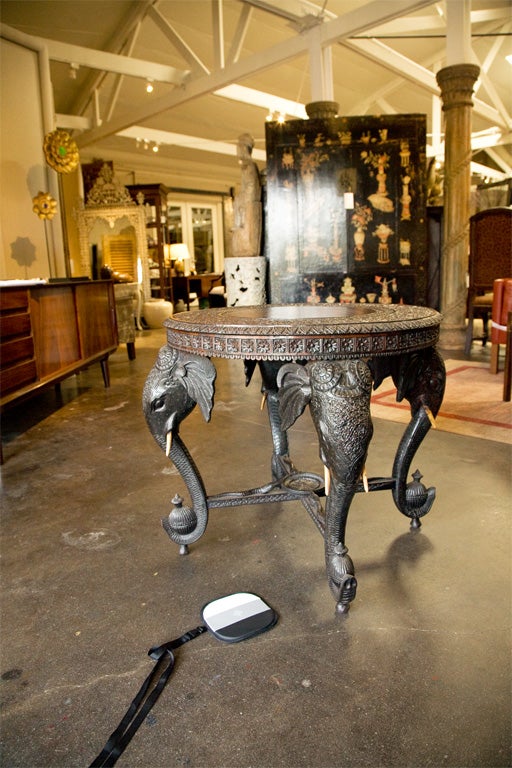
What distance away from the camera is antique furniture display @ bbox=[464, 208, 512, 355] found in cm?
502

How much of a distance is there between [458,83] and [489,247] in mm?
1968

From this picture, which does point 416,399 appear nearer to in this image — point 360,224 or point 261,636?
point 261,636

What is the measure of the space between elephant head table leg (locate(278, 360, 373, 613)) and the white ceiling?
5288 millimetres

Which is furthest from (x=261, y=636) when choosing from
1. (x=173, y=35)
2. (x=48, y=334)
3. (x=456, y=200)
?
(x=173, y=35)

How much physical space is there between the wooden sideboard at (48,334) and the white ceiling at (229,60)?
A: 3.75 meters

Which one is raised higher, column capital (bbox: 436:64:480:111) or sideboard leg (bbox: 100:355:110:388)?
column capital (bbox: 436:64:480:111)

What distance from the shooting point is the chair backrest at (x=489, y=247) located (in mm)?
5018

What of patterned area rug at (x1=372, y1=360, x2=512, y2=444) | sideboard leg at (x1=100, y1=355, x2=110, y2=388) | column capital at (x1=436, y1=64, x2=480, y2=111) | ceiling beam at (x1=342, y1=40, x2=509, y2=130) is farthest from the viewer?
ceiling beam at (x1=342, y1=40, x2=509, y2=130)

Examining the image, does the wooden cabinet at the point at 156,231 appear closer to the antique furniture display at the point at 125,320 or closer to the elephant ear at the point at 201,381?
the antique furniture display at the point at 125,320

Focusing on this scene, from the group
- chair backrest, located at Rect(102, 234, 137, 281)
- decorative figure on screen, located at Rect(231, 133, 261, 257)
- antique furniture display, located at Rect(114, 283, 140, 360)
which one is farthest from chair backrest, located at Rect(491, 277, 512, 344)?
chair backrest, located at Rect(102, 234, 137, 281)

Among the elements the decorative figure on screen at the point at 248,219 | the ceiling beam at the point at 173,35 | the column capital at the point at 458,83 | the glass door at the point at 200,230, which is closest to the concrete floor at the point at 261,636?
the decorative figure on screen at the point at 248,219

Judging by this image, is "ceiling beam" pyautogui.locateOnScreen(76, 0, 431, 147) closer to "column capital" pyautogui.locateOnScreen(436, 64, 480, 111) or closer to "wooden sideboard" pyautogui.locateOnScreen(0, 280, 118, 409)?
"column capital" pyautogui.locateOnScreen(436, 64, 480, 111)

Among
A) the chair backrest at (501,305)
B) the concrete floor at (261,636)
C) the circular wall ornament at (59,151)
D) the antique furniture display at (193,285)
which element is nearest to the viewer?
the concrete floor at (261,636)

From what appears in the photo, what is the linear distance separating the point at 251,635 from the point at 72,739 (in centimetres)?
49
